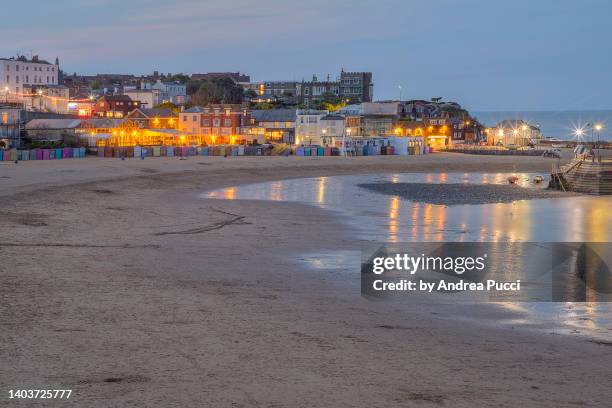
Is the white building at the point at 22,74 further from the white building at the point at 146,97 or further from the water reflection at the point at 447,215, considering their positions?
the water reflection at the point at 447,215

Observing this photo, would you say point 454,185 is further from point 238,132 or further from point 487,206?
point 238,132

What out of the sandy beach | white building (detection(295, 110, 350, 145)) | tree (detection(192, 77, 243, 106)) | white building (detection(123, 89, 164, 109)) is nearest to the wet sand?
the sandy beach

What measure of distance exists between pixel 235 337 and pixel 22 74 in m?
123

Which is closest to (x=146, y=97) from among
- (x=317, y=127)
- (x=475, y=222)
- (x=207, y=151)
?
(x=317, y=127)

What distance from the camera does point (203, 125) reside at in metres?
90.1

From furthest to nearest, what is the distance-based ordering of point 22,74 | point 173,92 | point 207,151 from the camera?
point 173,92
point 22,74
point 207,151

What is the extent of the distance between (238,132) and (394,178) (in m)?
36.1

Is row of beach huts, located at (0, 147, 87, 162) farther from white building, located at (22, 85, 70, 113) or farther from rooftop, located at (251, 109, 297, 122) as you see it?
white building, located at (22, 85, 70, 113)

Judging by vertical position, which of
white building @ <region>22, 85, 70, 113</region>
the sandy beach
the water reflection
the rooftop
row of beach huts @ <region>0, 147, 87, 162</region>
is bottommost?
the sandy beach

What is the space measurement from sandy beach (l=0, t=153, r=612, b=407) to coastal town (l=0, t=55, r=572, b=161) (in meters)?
42.7

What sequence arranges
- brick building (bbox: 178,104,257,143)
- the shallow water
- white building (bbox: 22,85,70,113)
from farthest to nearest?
white building (bbox: 22,85,70,113), brick building (bbox: 178,104,257,143), the shallow water

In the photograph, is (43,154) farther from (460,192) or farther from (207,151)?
(460,192)

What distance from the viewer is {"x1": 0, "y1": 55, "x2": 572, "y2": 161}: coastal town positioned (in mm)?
73562

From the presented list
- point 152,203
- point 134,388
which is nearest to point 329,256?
point 134,388
